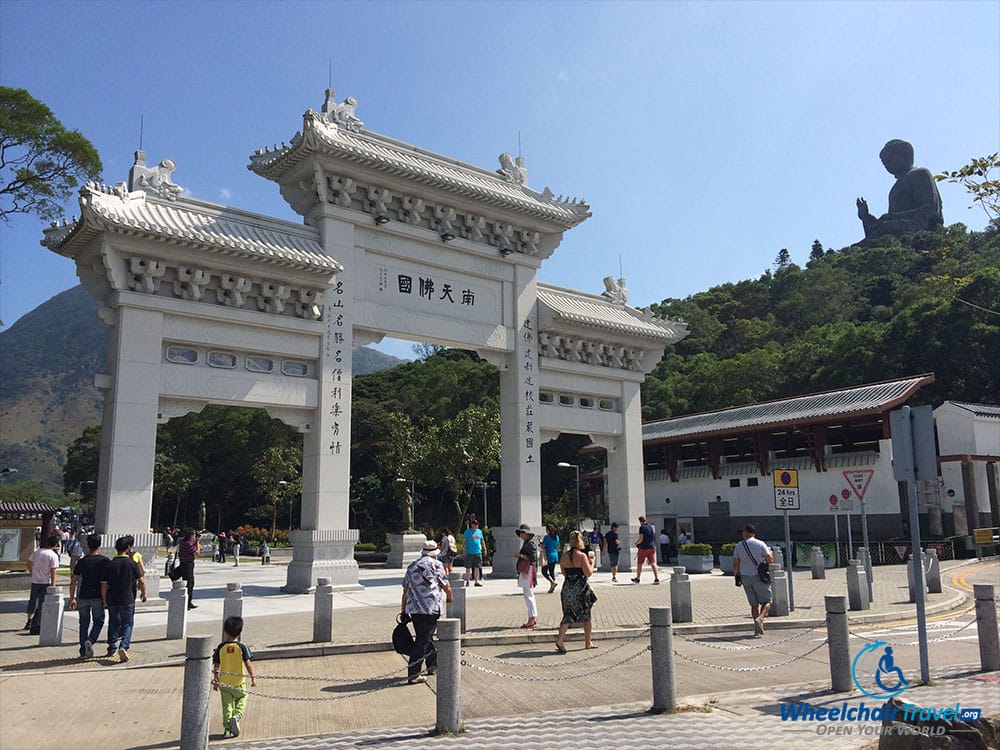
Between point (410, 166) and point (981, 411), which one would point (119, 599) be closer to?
point (410, 166)

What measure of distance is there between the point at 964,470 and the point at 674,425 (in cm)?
1409

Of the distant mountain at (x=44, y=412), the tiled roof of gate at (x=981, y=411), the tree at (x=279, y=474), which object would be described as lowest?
the tree at (x=279, y=474)

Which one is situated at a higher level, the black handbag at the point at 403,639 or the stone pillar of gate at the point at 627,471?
the stone pillar of gate at the point at 627,471

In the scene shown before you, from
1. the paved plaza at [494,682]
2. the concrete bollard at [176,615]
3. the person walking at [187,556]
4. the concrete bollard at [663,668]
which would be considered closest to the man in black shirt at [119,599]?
the paved plaza at [494,682]

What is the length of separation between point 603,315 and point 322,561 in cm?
1248

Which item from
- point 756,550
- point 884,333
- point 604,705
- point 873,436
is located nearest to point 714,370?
point 884,333

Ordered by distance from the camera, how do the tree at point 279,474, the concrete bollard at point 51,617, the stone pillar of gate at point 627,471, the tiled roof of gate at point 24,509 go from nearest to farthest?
the concrete bollard at point 51,617 < the tiled roof of gate at point 24,509 < the stone pillar of gate at point 627,471 < the tree at point 279,474

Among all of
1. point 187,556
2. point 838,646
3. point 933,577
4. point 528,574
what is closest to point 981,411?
point 933,577

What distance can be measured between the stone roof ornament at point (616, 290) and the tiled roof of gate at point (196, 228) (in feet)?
37.2

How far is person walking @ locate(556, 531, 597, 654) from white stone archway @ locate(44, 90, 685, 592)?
9133mm

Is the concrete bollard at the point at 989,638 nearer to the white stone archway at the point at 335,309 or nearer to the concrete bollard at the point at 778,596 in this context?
the concrete bollard at the point at 778,596

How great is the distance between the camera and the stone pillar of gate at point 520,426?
22.3 meters

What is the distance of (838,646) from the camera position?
26.1 feet

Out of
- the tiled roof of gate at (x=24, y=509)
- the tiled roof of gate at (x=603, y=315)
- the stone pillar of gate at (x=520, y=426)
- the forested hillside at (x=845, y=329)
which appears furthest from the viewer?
the forested hillside at (x=845, y=329)
